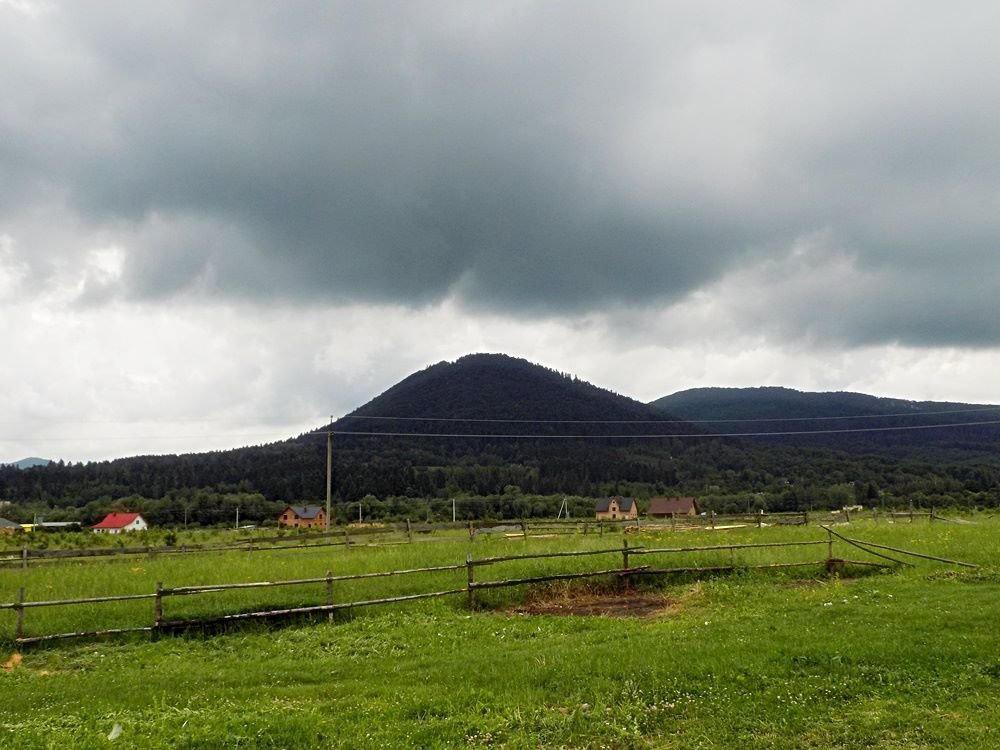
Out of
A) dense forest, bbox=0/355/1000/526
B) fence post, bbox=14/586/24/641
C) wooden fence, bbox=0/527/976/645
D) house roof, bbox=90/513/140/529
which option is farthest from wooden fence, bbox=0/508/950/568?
house roof, bbox=90/513/140/529

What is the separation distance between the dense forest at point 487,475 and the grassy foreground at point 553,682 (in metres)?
70.3

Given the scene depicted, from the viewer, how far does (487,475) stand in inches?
5276

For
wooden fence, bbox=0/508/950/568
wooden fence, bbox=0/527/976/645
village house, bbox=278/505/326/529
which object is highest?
wooden fence, bbox=0/527/976/645

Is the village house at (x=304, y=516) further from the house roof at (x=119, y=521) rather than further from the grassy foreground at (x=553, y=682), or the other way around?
the grassy foreground at (x=553, y=682)

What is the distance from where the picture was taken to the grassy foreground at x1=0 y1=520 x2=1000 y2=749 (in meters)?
8.94

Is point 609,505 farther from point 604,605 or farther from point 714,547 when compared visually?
point 604,605

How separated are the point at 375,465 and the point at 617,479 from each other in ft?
161

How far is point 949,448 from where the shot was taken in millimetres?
199875

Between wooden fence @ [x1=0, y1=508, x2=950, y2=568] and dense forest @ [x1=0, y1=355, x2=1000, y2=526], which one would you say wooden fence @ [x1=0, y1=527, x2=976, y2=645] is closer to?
wooden fence @ [x1=0, y1=508, x2=950, y2=568]

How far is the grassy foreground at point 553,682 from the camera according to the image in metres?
8.94

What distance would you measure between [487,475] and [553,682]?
12367cm

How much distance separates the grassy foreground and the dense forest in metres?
70.3

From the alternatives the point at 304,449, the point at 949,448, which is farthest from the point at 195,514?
the point at 949,448

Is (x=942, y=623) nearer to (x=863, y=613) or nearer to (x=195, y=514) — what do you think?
(x=863, y=613)
